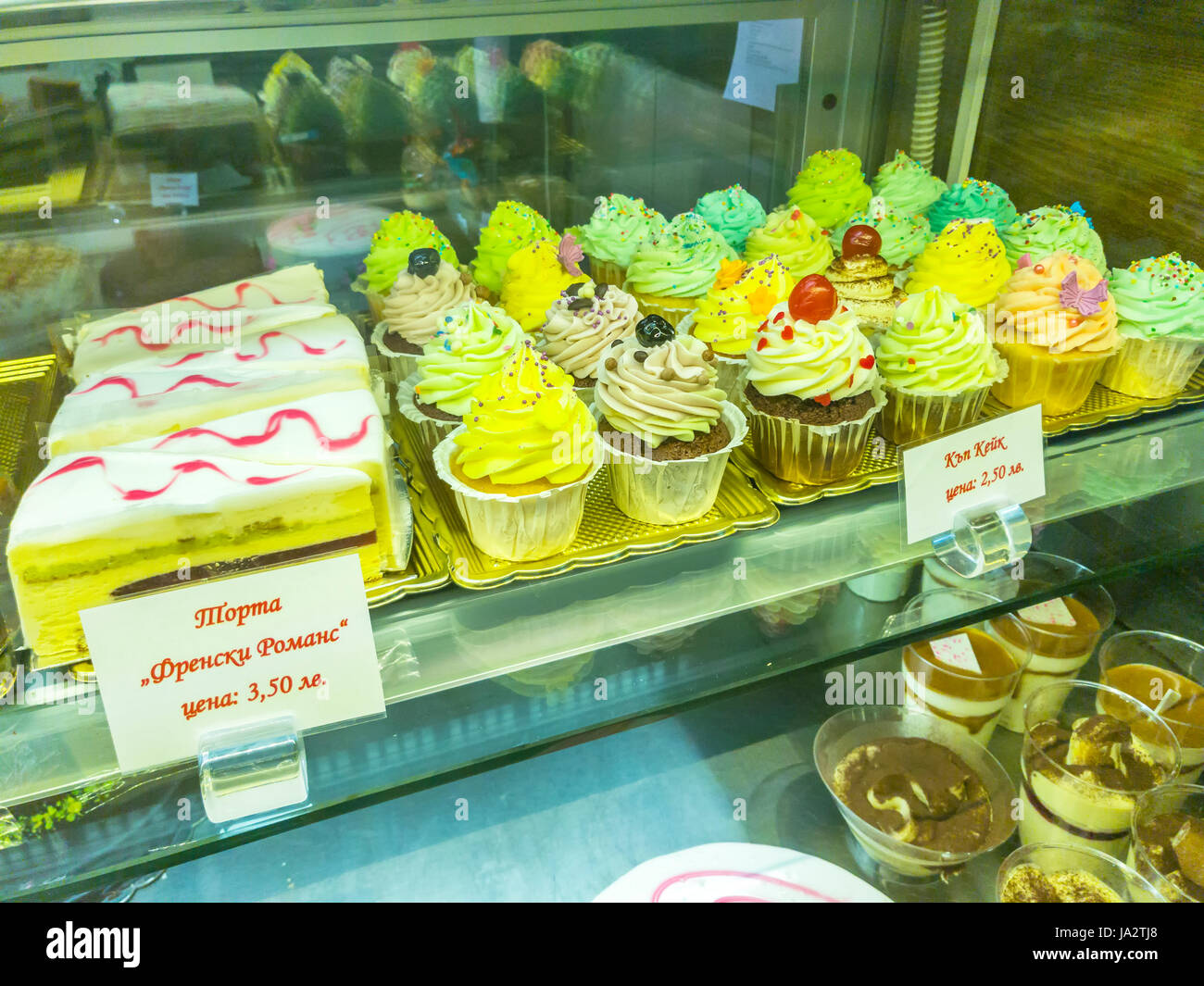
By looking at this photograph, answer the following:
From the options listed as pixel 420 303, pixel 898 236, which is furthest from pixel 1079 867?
pixel 420 303

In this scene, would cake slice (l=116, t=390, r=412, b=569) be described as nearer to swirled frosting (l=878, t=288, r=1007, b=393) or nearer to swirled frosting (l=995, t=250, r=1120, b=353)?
swirled frosting (l=878, t=288, r=1007, b=393)

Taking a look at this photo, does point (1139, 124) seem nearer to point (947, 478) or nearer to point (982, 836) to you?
point (947, 478)

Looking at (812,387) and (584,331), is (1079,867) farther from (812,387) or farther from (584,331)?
(584,331)

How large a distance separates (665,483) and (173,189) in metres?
1.40

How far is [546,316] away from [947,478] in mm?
1075

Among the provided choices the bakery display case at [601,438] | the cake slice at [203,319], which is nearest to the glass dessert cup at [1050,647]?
the bakery display case at [601,438]

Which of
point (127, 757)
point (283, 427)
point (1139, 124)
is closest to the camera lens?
point (127, 757)

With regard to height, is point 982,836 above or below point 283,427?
below

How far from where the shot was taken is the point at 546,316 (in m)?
2.39

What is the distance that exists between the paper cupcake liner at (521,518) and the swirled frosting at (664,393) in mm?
129

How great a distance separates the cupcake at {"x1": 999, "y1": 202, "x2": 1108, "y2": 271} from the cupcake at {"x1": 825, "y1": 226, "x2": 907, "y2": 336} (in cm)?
35

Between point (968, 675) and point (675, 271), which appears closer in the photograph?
point (968, 675)

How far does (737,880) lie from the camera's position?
1.84 m
